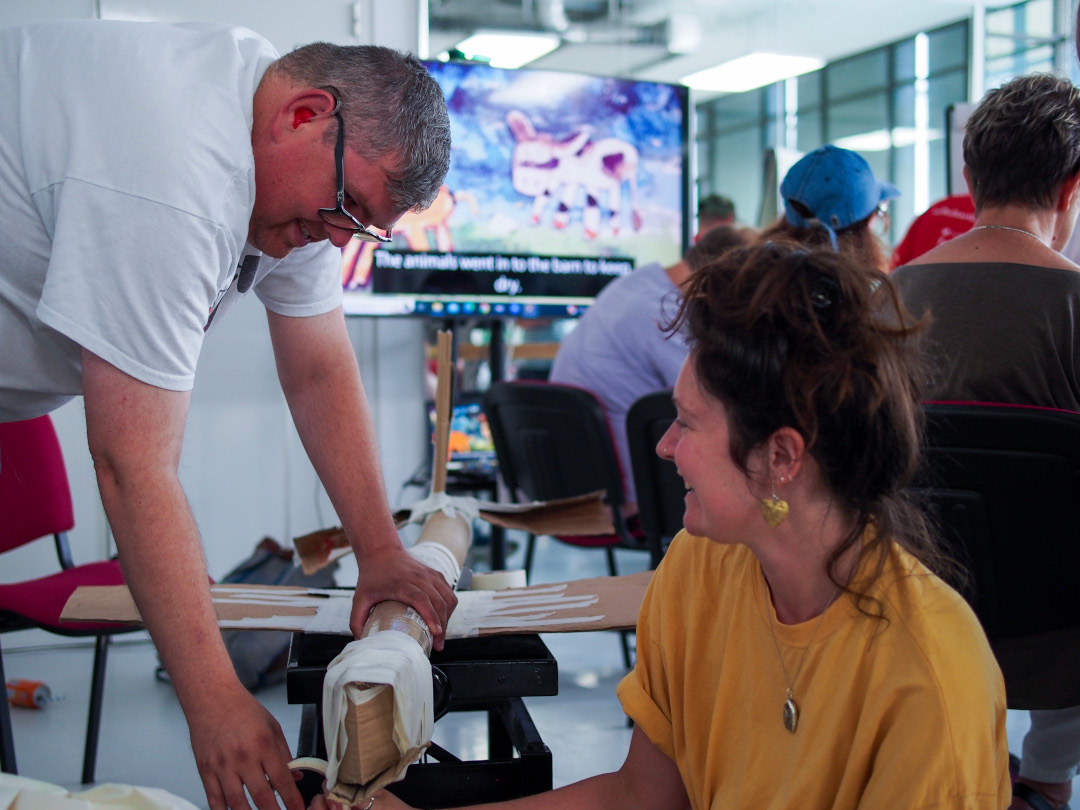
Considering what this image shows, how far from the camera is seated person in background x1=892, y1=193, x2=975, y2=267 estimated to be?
2.84 m

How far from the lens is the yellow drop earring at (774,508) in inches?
32.5

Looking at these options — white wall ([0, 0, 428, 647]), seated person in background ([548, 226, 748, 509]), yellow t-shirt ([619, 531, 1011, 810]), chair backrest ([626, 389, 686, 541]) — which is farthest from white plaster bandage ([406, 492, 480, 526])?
white wall ([0, 0, 428, 647])

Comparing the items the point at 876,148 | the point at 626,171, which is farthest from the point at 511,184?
the point at 876,148

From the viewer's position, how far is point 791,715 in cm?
82

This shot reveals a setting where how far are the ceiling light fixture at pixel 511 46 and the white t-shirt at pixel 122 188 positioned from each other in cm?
333

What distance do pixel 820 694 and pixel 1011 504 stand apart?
2.15ft

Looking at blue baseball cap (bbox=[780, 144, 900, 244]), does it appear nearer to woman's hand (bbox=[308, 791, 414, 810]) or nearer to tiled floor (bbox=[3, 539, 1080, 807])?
tiled floor (bbox=[3, 539, 1080, 807])

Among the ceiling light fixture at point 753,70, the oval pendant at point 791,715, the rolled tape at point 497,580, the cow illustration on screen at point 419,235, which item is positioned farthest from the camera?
the ceiling light fixture at point 753,70

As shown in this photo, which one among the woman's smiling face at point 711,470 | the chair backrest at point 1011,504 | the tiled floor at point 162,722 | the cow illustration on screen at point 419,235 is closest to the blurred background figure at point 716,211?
the cow illustration on screen at point 419,235

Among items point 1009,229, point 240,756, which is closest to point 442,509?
point 240,756

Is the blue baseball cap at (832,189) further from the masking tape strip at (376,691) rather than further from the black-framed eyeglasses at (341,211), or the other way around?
the masking tape strip at (376,691)

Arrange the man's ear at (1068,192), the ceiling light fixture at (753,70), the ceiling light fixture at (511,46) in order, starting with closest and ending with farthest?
the man's ear at (1068,192)
the ceiling light fixture at (511,46)
the ceiling light fixture at (753,70)

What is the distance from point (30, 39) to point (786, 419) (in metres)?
0.89

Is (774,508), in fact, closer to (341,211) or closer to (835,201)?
(341,211)
